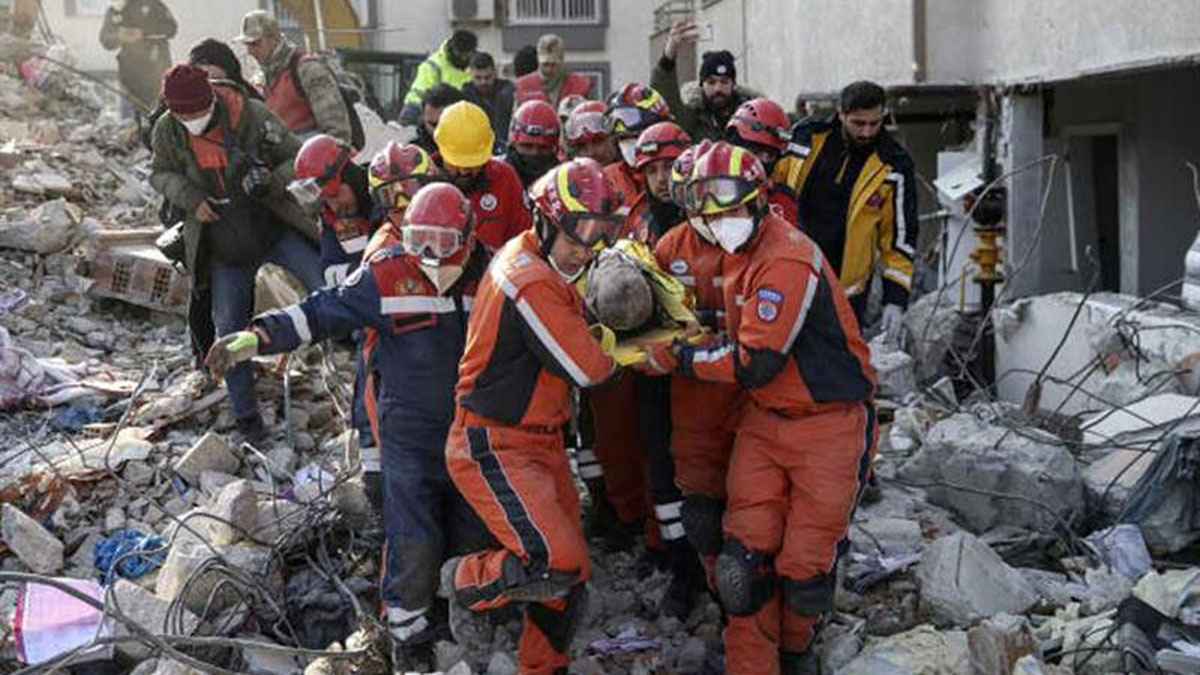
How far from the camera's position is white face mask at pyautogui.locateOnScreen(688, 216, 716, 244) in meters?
4.83

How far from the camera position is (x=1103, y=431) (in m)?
7.09

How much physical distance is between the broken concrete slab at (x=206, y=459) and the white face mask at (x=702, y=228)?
2915 mm

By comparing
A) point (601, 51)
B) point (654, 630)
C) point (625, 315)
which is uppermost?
point (601, 51)

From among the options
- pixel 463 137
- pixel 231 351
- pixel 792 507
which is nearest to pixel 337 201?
pixel 463 137

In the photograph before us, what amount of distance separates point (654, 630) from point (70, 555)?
8.67 feet

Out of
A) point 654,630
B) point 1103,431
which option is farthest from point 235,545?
point 1103,431

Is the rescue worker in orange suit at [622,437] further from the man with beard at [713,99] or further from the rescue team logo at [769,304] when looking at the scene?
the rescue team logo at [769,304]

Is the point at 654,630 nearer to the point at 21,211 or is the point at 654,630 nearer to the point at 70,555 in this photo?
the point at 70,555

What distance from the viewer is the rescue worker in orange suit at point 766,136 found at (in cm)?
597

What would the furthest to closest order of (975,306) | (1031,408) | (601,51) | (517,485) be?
(601,51), (975,306), (1031,408), (517,485)

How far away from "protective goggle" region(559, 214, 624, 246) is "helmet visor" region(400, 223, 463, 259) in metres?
0.47

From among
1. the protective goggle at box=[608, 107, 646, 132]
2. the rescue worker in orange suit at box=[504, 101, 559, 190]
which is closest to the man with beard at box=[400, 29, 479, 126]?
the rescue worker in orange suit at box=[504, 101, 559, 190]

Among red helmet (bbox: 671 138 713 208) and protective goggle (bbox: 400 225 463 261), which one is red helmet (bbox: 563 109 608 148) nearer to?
red helmet (bbox: 671 138 713 208)

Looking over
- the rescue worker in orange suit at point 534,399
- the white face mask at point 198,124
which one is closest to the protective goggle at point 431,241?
the rescue worker in orange suit at point 534,399
